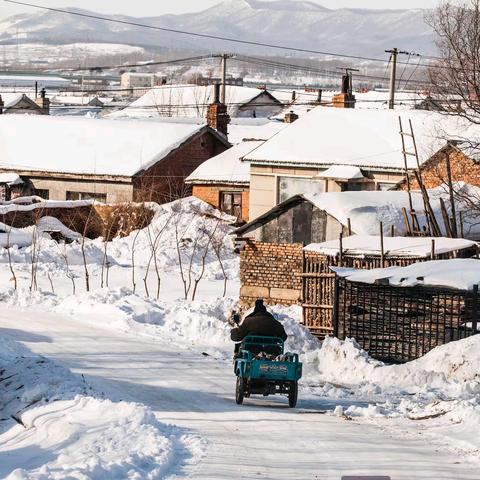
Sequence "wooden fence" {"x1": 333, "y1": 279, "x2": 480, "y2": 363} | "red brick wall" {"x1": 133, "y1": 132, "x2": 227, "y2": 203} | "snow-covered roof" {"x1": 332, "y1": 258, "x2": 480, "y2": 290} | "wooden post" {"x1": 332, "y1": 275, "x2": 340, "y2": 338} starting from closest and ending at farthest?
"snow-covered roof" {"x1": 332, "y1": 258, "x2": 480, "y2": 290}, "wooden fence" {"x1": 333, "y1": 279, "x2": 480, "y2": 363}, "wooden post" {"x1": 332, "y1": 275, "x2": 340, "y2": 338}, "red brick wall" {"x1": 133, "y1": 132, "x2": 227, "y2": 203}

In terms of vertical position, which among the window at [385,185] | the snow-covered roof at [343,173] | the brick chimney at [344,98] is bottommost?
the window at [385,185]

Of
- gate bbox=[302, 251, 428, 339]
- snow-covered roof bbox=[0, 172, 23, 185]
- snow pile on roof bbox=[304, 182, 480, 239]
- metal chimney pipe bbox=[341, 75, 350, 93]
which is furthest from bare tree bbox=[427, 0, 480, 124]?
snow-covered roof bbox=[0, 172, 23, 185]

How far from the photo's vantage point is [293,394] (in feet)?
59.0

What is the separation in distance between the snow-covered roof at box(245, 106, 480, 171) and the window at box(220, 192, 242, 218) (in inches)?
166

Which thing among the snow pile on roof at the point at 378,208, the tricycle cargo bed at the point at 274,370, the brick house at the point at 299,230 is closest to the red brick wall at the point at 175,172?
the brick house at the point at 299,230

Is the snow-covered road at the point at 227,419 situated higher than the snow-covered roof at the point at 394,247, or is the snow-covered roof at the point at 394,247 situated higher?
the snow-covered roof at the point at 394,247

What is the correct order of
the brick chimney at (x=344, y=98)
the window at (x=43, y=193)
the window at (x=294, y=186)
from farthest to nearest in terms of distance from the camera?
the brick chimney at (x=344, y=98), the window at (x=43, y=193), the window at (x=294, y=186)

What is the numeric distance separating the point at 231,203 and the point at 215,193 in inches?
32.7

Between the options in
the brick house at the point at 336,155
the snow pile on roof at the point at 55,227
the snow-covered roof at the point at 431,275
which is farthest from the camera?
the snow pile on roof at the point at 55,227

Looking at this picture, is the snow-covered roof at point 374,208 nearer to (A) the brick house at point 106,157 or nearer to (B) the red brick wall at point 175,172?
(B) the red brick wall at point 175,172

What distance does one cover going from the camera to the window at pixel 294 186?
45.1m

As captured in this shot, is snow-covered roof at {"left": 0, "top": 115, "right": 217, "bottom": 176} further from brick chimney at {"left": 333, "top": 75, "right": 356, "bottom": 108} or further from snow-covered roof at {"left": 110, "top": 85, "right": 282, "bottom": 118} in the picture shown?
snow-covered roof at {"left": 110, "top": 85, "right": 282, "bottom": 118}

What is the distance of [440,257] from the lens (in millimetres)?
27500

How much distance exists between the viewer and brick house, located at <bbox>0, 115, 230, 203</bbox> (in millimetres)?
53250
